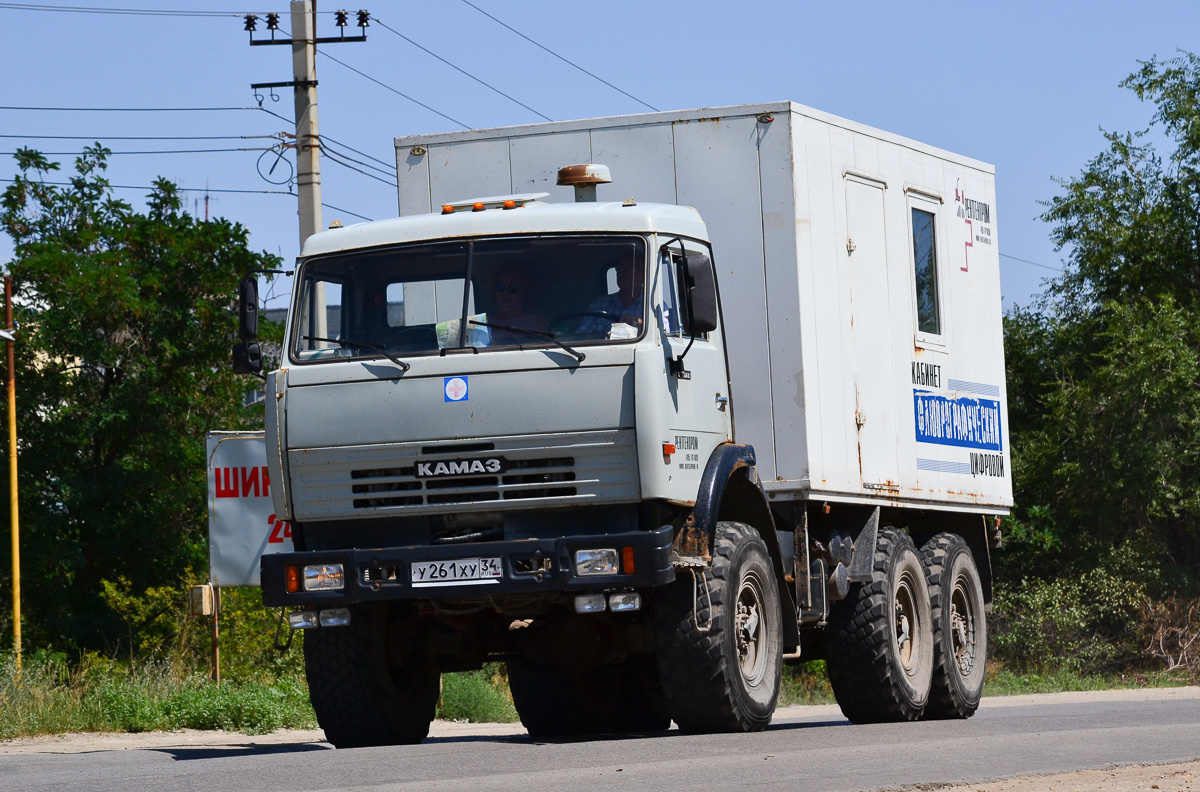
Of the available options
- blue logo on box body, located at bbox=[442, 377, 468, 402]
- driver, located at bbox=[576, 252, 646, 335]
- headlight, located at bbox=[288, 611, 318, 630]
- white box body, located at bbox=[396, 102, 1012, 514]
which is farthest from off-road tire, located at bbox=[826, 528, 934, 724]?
headlight, located at bbox=[288, 611, 318, 630]

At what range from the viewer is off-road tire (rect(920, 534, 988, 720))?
13.4 m

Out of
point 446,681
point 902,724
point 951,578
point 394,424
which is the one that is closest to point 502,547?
A: point 394,424

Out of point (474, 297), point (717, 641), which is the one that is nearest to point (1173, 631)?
point (717, 641)

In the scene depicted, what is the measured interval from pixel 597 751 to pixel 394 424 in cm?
213

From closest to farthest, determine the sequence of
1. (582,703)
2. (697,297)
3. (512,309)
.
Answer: (512,309) → (697,297) → (582,703)

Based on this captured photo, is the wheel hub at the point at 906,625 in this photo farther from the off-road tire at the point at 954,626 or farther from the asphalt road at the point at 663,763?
the asphalt road at the point at 663,763

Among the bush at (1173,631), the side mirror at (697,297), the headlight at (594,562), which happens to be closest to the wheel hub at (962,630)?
the side mirror at (697,297)

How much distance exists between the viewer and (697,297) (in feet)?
32.9

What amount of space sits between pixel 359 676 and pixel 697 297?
10.2ft

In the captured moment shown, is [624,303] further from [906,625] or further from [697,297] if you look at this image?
[906,625]

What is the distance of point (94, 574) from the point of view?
3120 cm

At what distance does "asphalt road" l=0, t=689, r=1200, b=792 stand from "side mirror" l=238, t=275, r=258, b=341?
2568 mm

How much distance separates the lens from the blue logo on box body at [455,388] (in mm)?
9672

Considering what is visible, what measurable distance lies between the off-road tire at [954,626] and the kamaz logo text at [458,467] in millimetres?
4936
